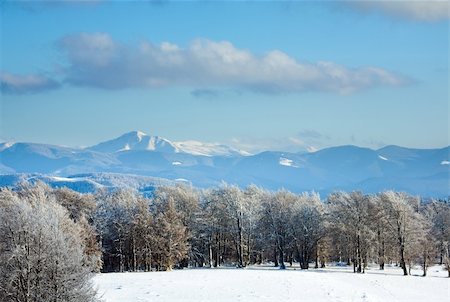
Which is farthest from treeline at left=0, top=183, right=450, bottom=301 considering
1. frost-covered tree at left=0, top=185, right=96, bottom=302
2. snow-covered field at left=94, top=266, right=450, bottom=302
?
frost-covered tree at left=0, top=185, right=96, bottom=302

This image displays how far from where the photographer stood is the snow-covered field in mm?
50188

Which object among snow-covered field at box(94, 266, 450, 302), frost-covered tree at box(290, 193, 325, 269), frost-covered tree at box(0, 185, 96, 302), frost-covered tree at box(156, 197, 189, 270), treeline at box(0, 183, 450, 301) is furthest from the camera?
frost-covered tree at box(290, 193, 325, 269)

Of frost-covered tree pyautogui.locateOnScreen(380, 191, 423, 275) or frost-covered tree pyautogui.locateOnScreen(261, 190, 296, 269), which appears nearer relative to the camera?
frost-covered tree pyautogui.locateOnScreen(380, 191, 423, 275)

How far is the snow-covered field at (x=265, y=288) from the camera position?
50.2 m

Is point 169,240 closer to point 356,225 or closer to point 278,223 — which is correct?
point 278,223

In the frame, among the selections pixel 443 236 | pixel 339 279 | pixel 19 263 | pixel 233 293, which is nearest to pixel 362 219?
pixel 339 279

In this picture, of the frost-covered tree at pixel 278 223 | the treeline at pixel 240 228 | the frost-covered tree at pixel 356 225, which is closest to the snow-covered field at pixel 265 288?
the frost-covered tree at pixel 356 225

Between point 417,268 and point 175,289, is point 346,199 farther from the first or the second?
point 175,289

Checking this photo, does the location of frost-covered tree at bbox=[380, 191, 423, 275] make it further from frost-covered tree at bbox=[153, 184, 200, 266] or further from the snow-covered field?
frost-covered tree at bbox=[153, 184, 200, 266]

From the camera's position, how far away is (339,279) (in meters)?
68.9

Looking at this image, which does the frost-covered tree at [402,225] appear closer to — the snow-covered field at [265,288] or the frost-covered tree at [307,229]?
the snow-covered field at [265,288]

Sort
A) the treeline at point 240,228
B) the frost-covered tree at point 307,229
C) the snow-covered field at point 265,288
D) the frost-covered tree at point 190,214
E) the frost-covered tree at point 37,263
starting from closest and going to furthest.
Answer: the frost-covered tree at point 37,263
the snow-covered field at point 265,288
the treeline at point 240,228
the frost-covered tree at point 307,229
the frost-covered tree at point 190,214

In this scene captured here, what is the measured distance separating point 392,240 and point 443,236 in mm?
27075

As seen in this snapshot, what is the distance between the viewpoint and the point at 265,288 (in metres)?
55.7
